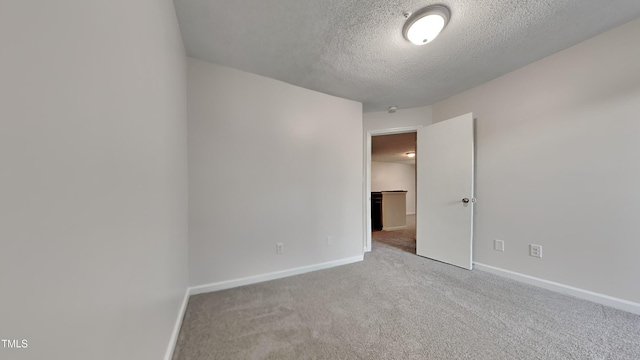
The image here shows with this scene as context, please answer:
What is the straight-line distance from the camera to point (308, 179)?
8.16ft

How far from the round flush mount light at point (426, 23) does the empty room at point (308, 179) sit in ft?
0.05

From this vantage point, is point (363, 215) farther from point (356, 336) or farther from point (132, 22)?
point (132, 22)

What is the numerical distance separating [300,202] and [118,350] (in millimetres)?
1862

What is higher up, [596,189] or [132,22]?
[132,22]

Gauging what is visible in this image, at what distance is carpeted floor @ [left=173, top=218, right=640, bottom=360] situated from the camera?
1.27 meters

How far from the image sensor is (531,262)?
2094 mm

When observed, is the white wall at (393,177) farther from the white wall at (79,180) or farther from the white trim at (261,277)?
the white wall at (79,180)

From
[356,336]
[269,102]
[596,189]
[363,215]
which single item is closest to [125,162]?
[356,336]

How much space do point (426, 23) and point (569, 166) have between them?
1872 mm

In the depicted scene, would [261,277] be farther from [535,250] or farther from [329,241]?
[535,250]

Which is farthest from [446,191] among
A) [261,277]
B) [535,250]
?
[261,277]

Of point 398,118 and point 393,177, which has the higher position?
point 398,118

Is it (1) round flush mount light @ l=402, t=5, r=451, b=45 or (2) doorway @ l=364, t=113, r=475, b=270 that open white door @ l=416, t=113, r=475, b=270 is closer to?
(2) doorway @ l=364, t=113, r=475, b=270

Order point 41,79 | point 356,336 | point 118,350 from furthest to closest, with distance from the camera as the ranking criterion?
point 356,336
point 118,350
point 41,79
